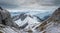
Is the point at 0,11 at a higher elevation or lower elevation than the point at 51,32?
higher

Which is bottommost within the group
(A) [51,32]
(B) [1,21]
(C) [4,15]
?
→ (A) [51,32]

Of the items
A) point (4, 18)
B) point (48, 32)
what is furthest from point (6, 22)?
point (48, 32)

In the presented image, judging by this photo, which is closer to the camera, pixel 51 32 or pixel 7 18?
pixel 51 32

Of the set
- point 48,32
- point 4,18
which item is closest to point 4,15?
point 4,18

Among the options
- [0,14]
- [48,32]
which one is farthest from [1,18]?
[48,32]

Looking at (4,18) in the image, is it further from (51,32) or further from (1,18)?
(51,32)

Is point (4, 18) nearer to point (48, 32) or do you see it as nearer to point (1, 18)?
point (1, 18)

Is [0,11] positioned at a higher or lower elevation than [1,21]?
higher

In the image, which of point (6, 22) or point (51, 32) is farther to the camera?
point (6, 22)
